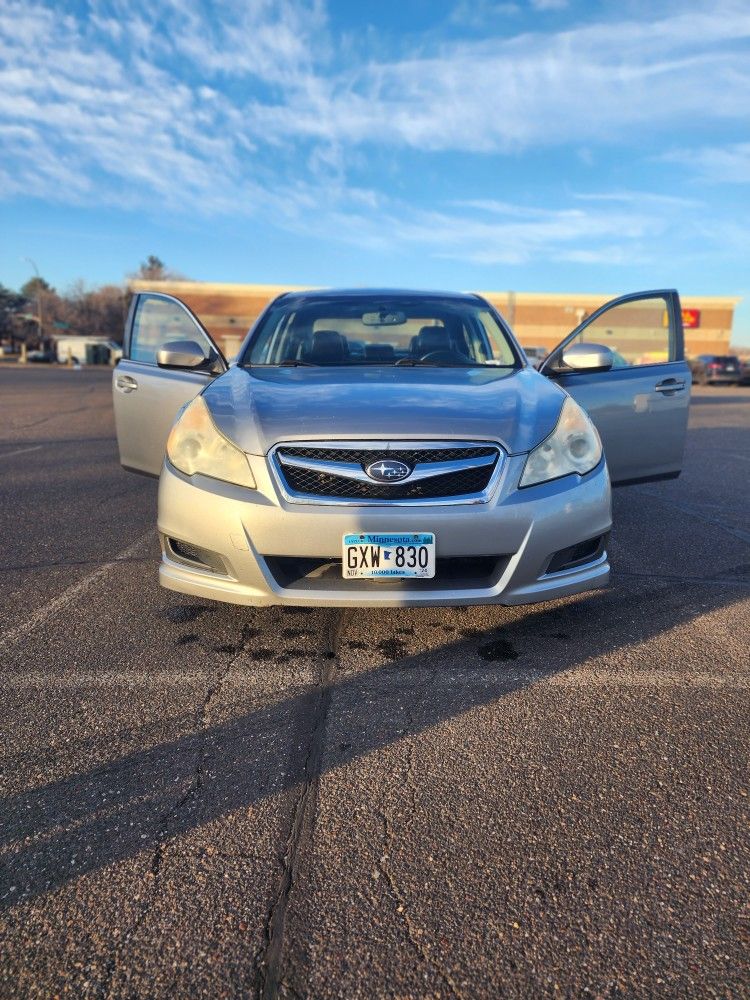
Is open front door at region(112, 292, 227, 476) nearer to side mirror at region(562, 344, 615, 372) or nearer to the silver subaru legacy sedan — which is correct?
the silver subaru legacy sedan

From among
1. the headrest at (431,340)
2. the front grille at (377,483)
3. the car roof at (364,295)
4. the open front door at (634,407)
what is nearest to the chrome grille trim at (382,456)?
the front grille at (377,483)

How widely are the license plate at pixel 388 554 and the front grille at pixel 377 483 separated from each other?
149mm

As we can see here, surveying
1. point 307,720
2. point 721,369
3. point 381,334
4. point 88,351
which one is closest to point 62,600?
point 307,720

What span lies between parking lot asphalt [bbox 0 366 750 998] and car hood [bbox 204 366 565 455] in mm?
849

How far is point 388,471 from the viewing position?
2516mm

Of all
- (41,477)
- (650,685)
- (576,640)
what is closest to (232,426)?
(576,640)

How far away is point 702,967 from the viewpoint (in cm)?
135

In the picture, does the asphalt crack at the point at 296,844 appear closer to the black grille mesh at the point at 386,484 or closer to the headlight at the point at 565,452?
the black grille mesh at the point at 386,484

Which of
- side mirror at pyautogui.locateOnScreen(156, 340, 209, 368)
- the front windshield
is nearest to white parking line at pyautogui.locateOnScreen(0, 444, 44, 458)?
side mirror at pyautogui.locateOnScreen(156, 340, 209, 368)

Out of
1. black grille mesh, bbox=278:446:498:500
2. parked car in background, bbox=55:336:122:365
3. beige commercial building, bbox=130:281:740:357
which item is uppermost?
beige commercial building, bbox=130:281:740:357

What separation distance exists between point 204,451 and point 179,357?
4.74 feet

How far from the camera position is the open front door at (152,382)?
404 centimetres

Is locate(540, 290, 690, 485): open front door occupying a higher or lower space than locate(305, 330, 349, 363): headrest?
lower

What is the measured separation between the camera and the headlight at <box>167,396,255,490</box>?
8.59 feet
